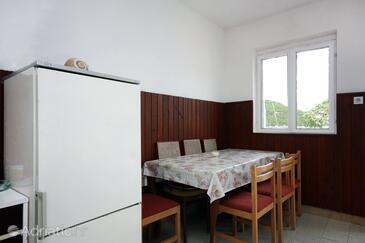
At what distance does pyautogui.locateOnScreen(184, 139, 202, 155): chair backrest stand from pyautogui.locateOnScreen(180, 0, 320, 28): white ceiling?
6.26ft

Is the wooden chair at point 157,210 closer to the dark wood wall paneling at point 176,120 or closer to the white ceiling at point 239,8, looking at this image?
the dark wood wall paneling at point 176,120

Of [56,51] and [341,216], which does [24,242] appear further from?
[341,216]

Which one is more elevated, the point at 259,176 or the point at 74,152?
the point at 74,152

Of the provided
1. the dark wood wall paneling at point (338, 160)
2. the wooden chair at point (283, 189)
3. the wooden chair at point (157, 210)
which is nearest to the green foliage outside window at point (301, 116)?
the dark wood wall paneling at point (338, 160)

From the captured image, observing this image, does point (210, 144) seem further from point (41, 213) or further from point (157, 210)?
point (41, 213)

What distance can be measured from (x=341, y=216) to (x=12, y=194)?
11.1 ft

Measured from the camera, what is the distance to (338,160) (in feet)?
9.23

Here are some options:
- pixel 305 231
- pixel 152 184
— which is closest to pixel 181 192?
pixel 152 184

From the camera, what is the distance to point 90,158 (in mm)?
1285

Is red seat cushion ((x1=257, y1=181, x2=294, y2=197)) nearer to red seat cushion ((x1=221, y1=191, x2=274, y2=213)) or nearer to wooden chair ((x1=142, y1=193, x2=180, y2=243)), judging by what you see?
red seat cushion ((x1=221, y1=191, x2=274, y2=213))

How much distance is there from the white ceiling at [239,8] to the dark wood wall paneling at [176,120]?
1.33 metres

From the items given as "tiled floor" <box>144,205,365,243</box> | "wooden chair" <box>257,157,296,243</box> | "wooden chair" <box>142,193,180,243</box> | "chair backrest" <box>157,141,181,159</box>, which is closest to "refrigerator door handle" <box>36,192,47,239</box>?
"wooden chair" <box>142,193,180,243</box>

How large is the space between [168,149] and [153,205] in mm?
934

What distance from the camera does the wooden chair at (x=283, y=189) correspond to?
6.94 feet
